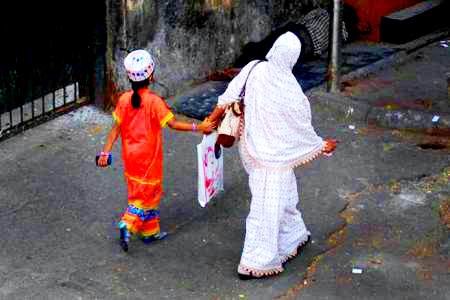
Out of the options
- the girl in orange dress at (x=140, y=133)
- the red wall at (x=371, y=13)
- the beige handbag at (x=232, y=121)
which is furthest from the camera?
the red wall at (x=371, y=13)

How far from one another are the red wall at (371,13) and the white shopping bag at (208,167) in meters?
5.87

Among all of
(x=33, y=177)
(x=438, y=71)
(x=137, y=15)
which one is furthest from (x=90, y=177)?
(x=438, y=71)

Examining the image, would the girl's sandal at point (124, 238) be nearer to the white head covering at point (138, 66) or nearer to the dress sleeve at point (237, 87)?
the white head covering at point (138, 66)

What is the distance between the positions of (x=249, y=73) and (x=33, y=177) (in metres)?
2.55

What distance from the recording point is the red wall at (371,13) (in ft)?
39.4

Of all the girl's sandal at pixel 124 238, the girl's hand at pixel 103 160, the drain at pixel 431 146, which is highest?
the girl's hand at pixel 103 160

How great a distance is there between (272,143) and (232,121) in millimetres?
319

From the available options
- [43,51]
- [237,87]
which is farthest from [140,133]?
[43,51]

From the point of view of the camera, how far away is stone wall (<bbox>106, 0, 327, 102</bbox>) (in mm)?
8867

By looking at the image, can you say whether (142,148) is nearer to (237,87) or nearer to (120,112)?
(120,112)

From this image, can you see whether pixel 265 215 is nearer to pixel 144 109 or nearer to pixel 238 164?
pixel 144 109

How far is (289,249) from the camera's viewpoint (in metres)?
6.44

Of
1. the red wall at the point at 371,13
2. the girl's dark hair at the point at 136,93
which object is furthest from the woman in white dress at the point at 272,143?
the red wall at the point at 371,13

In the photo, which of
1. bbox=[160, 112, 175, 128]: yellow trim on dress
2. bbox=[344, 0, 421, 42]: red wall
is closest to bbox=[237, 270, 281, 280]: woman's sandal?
bbox=[160, 112, 175, 128]: yellow trim on dress
